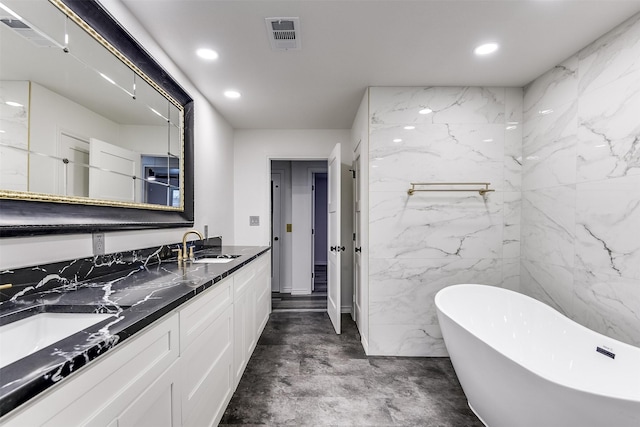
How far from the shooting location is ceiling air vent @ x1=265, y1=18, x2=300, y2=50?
1.60m

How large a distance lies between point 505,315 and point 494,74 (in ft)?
6.37

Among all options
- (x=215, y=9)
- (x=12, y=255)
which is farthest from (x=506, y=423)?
(x=215, y=9)

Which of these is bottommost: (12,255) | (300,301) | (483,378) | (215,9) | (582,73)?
(300,301)

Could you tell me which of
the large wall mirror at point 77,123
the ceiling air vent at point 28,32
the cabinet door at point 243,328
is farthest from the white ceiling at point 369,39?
the cabinet door at point 243,328

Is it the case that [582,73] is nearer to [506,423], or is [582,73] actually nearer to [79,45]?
[506,423]

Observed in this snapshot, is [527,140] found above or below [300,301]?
above

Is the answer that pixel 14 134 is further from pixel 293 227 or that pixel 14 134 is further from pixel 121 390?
pixel 293 227

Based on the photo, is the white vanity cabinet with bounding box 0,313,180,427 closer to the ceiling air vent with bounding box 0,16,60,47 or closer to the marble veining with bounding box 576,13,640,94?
the ceiling air vent with bounding box 0,16,60,47

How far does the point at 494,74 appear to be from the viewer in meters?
2.23

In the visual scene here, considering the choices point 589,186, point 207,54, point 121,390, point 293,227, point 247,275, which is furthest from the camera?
point 293,227

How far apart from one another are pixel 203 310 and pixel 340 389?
127cm

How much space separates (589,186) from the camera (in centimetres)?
179

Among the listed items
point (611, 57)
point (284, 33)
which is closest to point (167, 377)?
point (284, 33)

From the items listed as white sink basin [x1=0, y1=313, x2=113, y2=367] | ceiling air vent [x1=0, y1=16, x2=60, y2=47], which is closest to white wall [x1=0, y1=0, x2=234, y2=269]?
white sink basin [x1=0, y1=313, x2=113, y2=367]
